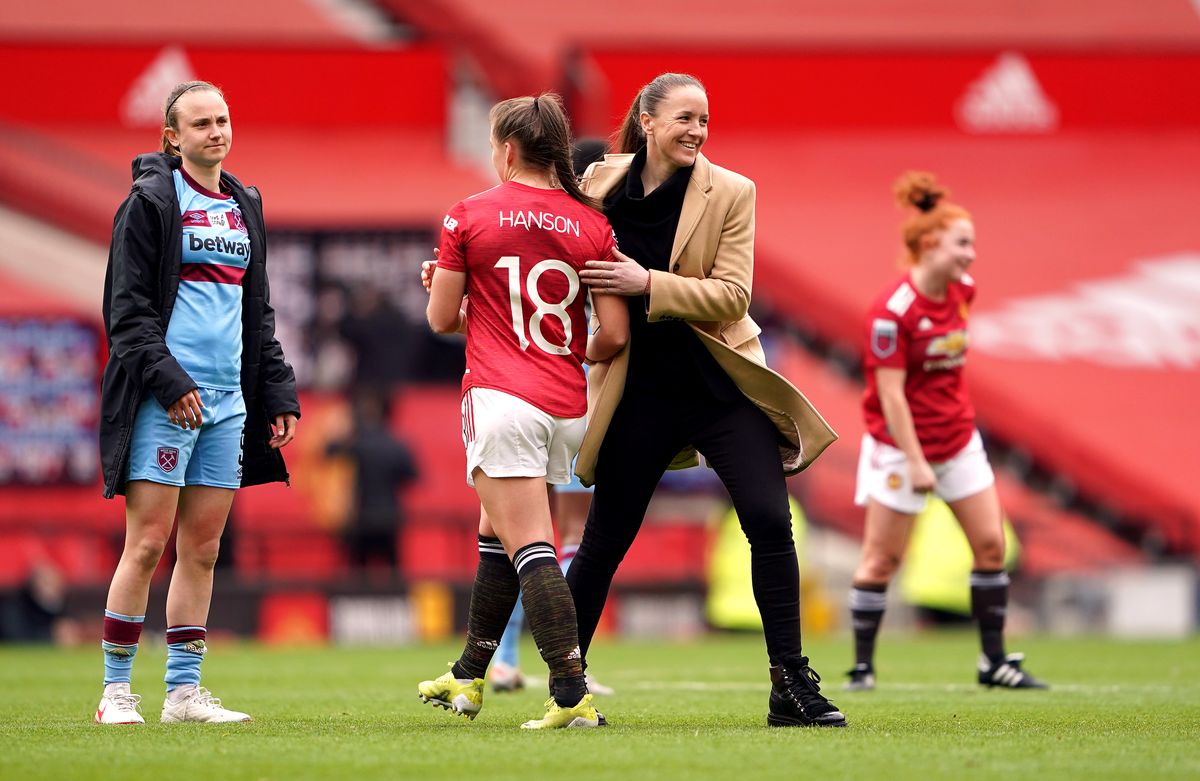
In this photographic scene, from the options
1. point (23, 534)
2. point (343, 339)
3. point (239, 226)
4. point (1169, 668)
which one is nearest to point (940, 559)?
point (1169, 668)

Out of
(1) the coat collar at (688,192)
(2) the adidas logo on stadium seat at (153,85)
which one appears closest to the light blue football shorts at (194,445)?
(1) the coat collar at (688,192)

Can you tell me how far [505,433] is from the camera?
5445 mm

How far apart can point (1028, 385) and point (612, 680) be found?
11.4 meters

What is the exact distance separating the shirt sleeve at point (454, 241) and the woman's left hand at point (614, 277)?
15.5 inches

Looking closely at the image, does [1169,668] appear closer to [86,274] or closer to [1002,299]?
[1002,299]

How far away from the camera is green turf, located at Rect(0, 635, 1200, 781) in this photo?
462 cm

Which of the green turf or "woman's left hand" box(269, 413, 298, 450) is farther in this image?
"woman's left hand" box(269, 413, 298, 450)

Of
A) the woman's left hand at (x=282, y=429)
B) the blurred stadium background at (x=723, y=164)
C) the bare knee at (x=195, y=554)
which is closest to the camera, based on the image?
the bare knee at (x=195, y=554)

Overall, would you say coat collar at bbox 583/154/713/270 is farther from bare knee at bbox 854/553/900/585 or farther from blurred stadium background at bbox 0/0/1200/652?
blurred stadium background at bbox 0/0/1200/652

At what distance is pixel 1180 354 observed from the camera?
19.2 metres

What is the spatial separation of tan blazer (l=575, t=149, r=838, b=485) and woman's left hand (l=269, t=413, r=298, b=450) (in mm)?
1028

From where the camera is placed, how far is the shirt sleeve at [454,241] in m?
5.45

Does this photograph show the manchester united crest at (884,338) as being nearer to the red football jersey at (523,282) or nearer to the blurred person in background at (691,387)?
the blurred person in background at (691,387)

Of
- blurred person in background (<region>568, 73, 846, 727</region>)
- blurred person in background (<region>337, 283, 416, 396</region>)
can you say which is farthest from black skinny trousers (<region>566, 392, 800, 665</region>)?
blurred person in background (<region>337, 283, 416, 396</region>)
